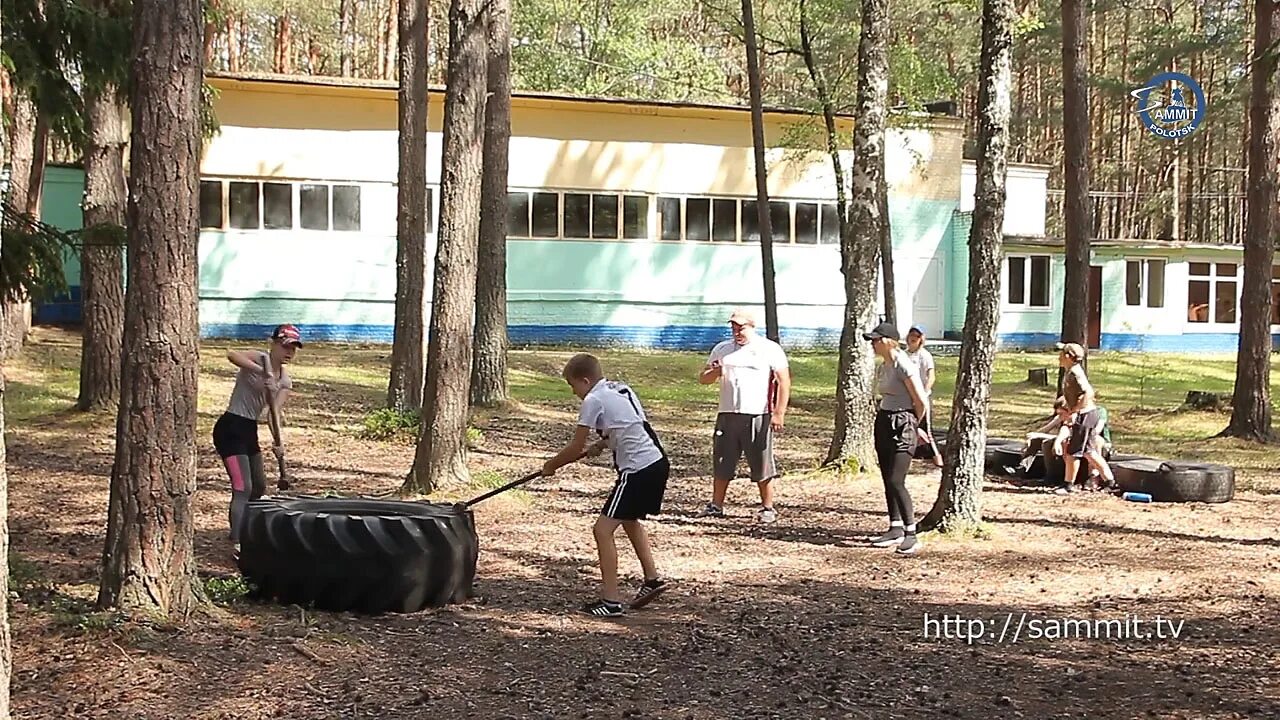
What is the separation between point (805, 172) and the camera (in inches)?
1369

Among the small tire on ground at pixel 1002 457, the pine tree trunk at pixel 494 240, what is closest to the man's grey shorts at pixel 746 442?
the small tire on ground at pixel 1002 457

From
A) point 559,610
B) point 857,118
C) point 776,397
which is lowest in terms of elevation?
point 559,610

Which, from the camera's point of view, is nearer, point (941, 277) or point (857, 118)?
point (857, 118)

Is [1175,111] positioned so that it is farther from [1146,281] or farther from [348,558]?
[1146,281]

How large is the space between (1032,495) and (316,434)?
323 inches

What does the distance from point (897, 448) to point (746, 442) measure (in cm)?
182

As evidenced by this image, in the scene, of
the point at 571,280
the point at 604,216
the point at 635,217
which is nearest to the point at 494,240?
the point at 571,280

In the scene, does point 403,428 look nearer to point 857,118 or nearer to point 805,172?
point 857,118

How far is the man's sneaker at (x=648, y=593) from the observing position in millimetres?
8148

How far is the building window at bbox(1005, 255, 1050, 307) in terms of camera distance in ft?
127

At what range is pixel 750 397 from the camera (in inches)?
447

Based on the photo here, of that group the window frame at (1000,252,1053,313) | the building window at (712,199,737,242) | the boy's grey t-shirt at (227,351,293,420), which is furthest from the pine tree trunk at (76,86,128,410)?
the window frame at (1000,252,1053,313)

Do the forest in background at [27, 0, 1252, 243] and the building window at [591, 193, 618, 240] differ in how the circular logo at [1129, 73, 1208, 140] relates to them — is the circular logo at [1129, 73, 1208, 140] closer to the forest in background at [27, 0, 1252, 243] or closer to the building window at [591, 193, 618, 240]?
the forest in background at [27, 0, 1252, 243]

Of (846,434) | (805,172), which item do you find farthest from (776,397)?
(805,172)
